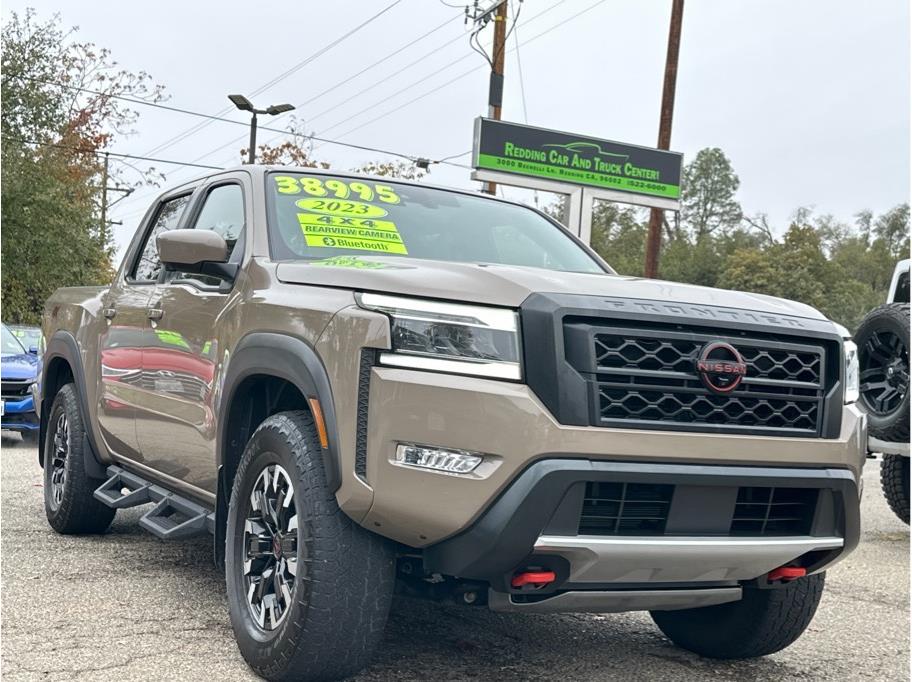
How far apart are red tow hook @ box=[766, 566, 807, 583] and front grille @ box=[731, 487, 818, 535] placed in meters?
0.17

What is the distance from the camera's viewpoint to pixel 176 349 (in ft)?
15.7

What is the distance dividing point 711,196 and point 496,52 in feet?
253

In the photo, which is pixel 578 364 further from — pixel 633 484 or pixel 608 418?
pixel 633 484

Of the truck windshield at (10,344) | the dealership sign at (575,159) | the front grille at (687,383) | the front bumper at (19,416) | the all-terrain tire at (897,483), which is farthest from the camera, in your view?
the dealership sign at (575,159)

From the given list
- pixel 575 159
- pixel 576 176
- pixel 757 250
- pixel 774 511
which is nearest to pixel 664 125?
pixel 575 159

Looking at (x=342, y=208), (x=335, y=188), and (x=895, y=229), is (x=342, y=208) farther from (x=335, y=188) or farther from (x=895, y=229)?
(x=895, y=229)

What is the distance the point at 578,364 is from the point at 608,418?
182 mm

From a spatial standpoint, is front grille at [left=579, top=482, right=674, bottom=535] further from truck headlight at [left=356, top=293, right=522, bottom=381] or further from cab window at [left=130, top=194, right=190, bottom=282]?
cab window at [left=130, top=194, right=190, bottom=282]

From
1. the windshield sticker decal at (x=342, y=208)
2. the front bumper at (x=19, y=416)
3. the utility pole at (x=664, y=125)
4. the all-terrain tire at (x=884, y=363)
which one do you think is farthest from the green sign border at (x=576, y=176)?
the windshield sticker decal at (x=342, y=208)

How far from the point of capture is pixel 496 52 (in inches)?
913

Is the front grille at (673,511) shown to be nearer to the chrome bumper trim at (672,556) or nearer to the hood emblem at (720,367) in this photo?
the chrome bumper trim at (672,556)

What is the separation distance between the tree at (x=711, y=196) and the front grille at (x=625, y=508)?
95453mm

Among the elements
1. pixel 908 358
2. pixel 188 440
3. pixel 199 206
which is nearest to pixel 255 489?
pixel 188 440

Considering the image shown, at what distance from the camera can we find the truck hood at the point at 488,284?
330 cm
